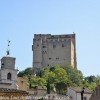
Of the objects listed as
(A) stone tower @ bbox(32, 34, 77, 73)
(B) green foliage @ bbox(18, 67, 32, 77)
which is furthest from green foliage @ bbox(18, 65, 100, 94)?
(A) stone tower @ bbox(32, 34, 77, 73)

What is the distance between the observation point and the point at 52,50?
159 m

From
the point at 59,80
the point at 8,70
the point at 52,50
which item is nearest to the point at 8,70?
the point at 8,70

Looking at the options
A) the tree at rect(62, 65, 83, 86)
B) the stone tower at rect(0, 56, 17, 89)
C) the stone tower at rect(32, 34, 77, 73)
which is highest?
the stone tower at rect(32, 34, 77, 73)

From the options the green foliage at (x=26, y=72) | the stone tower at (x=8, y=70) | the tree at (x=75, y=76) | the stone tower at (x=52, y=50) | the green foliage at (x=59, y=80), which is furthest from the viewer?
the stone tower at (x=52, y=50)

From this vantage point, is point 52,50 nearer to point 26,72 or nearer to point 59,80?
point 26,72

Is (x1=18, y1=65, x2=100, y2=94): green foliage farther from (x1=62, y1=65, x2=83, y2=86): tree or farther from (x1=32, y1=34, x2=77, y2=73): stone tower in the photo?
(x1=32, y1=34, x2=77, y2=73): stone tower

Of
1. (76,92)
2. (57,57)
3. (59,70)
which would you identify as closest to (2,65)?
(76,92)

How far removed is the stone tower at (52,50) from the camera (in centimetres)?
15688

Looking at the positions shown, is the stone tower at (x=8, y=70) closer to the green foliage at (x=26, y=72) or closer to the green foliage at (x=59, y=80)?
the green foliage at (x=59, y=80)

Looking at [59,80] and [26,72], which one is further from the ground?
[26,72]

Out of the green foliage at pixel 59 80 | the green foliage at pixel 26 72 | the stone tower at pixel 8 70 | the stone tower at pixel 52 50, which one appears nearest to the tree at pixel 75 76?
the green foliage at pixel 59 80

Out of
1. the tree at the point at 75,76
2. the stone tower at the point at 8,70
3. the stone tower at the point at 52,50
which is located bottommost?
the stone tower at the point at 8,70

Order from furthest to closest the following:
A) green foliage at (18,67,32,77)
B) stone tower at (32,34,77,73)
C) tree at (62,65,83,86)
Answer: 1. stone tower at (32,34,77,73)
2. green foliage at (18,67,32,77)
3. tree at (62,65,83,86)

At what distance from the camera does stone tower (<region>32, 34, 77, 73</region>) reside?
157 meters
